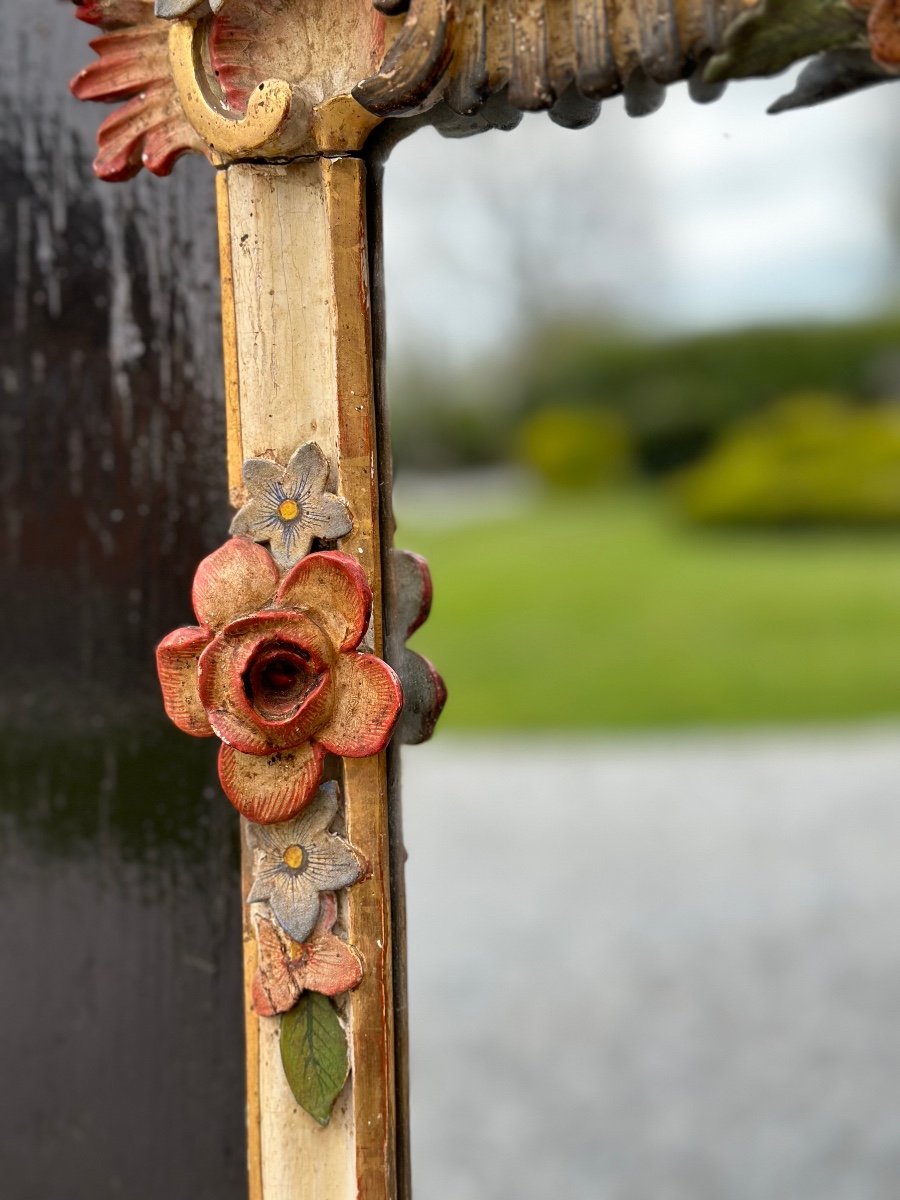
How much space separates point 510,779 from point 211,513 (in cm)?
288

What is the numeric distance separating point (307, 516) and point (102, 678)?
16.7 inches

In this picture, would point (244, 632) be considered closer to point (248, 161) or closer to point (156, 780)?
point (248, 161)

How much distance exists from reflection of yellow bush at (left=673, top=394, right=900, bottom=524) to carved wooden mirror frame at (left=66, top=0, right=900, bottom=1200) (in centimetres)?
585

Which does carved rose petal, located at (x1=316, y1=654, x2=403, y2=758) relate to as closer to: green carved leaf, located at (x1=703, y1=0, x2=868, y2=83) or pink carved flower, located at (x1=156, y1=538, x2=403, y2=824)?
pink carved flower, located at (x1=156, y1=538, x2=403, y2=824)

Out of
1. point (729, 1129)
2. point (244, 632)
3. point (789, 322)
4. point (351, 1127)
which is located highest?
point (789, 322)

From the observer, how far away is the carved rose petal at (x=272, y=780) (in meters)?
0.54

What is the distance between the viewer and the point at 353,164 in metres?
0.52

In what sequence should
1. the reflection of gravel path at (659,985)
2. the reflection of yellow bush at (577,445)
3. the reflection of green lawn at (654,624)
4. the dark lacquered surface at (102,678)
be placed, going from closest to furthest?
the dark lacquered surface at (102,678) → the reflection of gravel path at (659,985) → the reflection of green lawn at (654,624) → the reflection of yellow bush at (577,445)

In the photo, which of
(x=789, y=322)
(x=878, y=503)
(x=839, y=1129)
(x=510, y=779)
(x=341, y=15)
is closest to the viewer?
(x=341, y=15)

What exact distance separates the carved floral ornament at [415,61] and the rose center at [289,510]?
0.48 ft

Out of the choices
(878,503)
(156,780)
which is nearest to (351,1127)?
(156,780)

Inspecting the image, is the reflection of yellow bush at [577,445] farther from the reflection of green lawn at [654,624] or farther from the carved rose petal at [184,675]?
the carved rose petal at [184,675]

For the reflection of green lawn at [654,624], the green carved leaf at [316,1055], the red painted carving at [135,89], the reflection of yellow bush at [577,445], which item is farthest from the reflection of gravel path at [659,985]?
the reflection of yellow bush at [577,445]

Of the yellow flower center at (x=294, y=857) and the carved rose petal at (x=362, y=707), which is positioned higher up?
the carved rose petal at (x=362, y=707)
